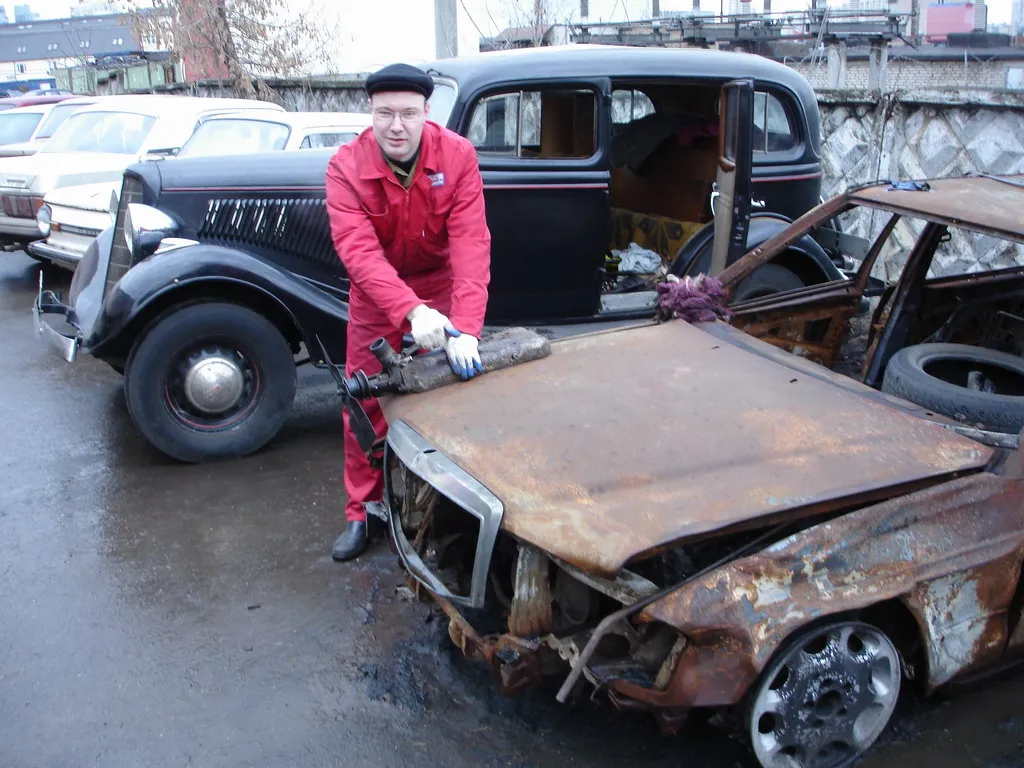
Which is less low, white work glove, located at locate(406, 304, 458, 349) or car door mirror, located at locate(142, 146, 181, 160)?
car door mirror, located at locate(142, 146, 181, 160)

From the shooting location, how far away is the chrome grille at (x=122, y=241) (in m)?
4.88

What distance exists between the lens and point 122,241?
4941 mm

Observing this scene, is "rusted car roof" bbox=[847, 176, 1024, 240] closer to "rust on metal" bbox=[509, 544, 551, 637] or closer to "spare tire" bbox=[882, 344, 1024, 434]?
"spare tire" bbox=[882, 344, 1024, 434]

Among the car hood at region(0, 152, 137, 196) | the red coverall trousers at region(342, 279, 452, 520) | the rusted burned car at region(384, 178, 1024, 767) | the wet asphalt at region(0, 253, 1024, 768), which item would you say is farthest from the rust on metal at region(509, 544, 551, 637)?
the car hood at region(0, 152, 137, 196)

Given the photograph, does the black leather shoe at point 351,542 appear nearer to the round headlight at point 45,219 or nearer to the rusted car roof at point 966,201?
the rusted car roof at point 966,201

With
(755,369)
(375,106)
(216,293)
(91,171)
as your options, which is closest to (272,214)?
(216,293)

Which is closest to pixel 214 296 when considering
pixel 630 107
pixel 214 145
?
pixel 630 107

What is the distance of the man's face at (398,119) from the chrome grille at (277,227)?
5.64 ft

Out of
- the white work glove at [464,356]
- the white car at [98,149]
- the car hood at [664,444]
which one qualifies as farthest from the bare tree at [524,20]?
the car hood at [664,444]

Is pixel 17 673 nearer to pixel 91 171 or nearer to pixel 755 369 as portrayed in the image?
pixel 755 369

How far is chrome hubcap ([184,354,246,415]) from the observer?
4625 mm

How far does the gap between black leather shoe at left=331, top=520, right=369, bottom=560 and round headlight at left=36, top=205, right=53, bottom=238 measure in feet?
17.5

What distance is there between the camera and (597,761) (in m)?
2.68

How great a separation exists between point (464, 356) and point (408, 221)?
0.67 metres
